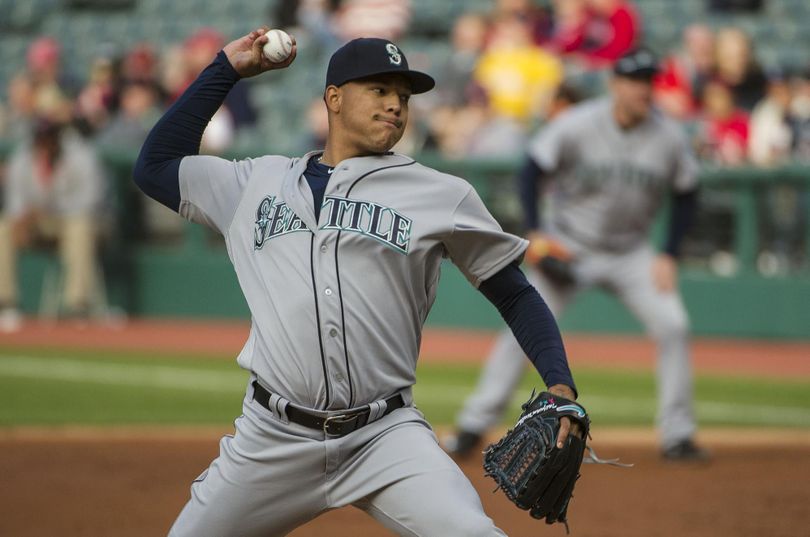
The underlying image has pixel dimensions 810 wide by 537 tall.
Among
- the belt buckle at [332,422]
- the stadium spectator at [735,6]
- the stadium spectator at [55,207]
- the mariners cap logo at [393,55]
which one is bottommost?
the stadium spectator at [55,207]

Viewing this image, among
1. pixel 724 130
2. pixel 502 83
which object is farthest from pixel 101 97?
pixel 724 130

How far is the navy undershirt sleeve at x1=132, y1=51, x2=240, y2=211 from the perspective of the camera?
377cm

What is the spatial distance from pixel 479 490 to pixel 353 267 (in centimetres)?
311

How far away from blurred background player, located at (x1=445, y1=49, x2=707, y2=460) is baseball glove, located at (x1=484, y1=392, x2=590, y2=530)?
3.57 metres

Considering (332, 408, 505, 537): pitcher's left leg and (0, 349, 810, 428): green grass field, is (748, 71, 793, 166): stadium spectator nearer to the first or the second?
(0, 349, 810, 428): green grass field

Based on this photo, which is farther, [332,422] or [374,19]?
[374,19]

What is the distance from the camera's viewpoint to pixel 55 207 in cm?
1361

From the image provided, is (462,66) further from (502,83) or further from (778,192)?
(778,192)

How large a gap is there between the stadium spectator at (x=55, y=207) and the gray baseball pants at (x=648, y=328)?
724cm

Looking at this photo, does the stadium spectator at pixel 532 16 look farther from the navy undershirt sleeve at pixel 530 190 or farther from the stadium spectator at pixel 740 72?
the navy undershirt sleeve at pixel 530 190

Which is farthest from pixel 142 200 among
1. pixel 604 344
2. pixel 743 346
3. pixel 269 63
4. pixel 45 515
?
pixel 269 63

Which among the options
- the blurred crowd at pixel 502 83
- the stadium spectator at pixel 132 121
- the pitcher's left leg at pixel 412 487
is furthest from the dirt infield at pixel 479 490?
the stadium spectator at pixel 132 121

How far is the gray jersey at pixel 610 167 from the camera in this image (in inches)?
283

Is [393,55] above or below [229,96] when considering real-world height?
above
